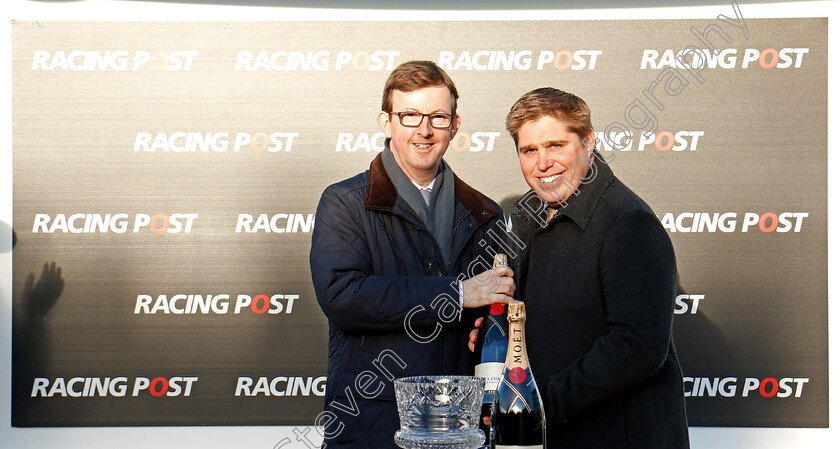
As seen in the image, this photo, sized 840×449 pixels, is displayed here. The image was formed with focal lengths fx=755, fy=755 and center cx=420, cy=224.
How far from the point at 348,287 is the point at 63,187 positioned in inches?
83.2

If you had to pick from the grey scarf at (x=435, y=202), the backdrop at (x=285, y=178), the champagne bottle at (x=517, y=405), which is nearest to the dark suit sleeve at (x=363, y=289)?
the grey scarf at (x=435, y=202)

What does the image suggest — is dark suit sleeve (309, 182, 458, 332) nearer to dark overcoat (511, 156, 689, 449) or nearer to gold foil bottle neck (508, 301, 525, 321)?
dark overcoat (511, 156, 689, 449)

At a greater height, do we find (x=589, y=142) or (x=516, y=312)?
(x=589, y=142)

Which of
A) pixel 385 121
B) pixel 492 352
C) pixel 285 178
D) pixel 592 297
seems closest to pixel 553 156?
pixel 592 297

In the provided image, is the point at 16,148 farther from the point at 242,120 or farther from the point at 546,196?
the point at 546,196

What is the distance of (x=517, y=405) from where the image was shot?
1236 mm

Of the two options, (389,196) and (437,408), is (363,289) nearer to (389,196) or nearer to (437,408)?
(389,196)

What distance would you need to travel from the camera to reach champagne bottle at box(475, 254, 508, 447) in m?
1.51

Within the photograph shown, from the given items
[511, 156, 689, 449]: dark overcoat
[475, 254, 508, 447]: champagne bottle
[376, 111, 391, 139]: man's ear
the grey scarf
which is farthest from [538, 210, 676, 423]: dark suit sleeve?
[376, 111, 391, 139]: man's ear

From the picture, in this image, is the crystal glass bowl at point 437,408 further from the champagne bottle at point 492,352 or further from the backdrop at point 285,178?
the backdrop at point 285,178

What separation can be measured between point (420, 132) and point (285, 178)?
4.88 ft

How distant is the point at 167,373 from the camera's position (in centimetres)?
339

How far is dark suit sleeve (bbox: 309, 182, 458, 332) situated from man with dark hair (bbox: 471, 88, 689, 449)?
23 centimetres

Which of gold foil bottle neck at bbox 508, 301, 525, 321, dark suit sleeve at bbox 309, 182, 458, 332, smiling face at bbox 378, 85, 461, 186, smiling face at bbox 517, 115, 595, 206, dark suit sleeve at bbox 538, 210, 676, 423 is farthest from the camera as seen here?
smiling face at bbox 378, 85, 461, 186
